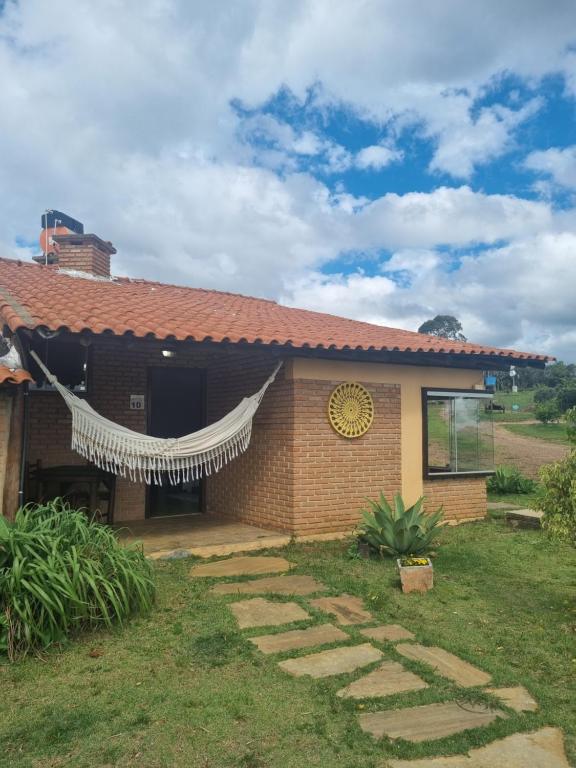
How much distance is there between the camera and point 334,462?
639 cm

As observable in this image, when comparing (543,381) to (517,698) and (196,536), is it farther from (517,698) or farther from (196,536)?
(517,698)

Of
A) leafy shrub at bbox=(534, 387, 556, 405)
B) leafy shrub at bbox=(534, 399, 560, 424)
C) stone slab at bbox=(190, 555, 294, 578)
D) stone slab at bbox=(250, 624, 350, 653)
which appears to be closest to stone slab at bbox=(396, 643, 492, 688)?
stone slab at bbox=(250, 624, 350, 653)

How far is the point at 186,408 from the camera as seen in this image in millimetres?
7977

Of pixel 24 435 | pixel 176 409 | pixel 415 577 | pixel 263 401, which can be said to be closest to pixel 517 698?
pixel 415 577

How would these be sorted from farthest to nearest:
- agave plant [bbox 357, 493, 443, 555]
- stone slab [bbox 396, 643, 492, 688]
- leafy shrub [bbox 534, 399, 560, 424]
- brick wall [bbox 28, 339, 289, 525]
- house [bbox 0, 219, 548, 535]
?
1. leafy shrub [bbox 534, 399, 560, 424]
2. brick wall [bbox 28, 339, 289, 525]
3. house [bbox 0, 219, 548, 535]
4. agave plant [bbox 357, 493, 443, 555]
5. stone slab [bbox 396, 643, 492, 688]

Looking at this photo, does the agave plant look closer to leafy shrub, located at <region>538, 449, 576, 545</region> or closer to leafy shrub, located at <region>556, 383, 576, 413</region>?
leafy shrub, located at <region>538, 449, 576, 545</region>

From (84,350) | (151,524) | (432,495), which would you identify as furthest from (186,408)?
(432,495)

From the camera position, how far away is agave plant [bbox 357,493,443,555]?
5.22m

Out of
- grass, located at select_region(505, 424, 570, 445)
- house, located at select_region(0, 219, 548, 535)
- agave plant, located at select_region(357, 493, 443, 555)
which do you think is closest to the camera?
agave plant, located at select_region(357, 493, 443, 555)

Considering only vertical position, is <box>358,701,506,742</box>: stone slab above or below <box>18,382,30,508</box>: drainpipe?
below

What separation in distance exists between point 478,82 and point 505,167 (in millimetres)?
3935

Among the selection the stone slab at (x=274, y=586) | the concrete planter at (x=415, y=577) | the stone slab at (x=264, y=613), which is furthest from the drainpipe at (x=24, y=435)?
the concrete planter at (x=415, y=577)

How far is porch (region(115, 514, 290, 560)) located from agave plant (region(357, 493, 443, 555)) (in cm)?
115

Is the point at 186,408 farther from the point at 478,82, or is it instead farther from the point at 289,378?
the point at 478,82
